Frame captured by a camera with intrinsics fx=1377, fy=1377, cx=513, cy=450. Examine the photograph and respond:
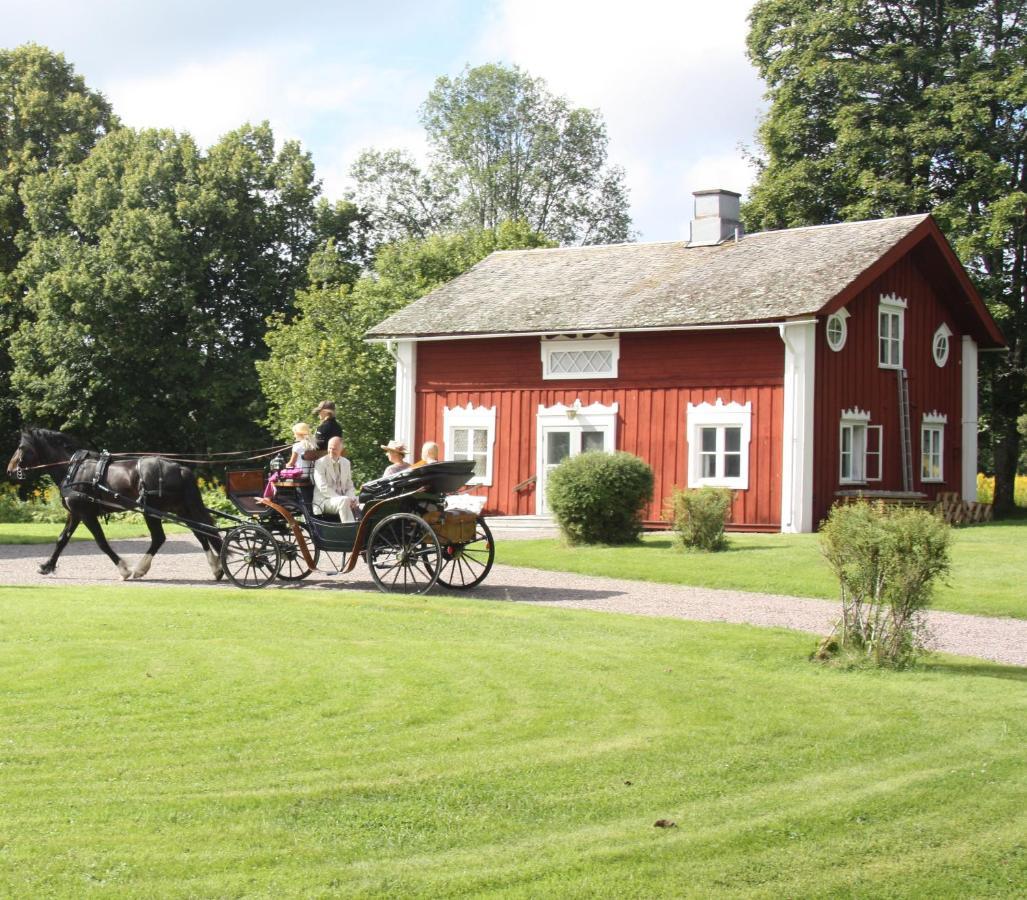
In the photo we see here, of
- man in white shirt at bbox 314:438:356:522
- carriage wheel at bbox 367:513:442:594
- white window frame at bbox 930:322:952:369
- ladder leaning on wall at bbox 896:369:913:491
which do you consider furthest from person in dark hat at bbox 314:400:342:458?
white window frame at bbox 930:322:952:369

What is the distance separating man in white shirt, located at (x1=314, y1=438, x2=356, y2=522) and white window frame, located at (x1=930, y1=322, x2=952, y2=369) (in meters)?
19.6

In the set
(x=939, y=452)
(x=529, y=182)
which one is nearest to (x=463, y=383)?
(x=939, y=452)

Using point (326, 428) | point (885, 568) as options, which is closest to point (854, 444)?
point (326, 428)

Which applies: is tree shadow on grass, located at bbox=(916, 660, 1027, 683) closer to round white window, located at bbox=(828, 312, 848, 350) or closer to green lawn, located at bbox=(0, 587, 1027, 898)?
green lawn, located at bbox=(0, 587, 1027, 898)

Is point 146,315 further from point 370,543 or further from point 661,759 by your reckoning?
point 661,759

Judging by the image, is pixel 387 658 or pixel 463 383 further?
pixel 463 383

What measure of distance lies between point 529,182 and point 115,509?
42138mm

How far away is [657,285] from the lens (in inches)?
1154

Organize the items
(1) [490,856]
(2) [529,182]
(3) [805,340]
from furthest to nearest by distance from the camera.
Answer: (2) [529,182]
(3) [805,340]
(1) [490,856]

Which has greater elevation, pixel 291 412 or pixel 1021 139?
pixel 1021 139

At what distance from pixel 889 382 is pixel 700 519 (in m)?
10.3

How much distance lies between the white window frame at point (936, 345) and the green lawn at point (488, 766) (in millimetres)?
21615

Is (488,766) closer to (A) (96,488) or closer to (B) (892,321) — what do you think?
(A) (96,488)

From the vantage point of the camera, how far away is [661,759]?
7.68 m
